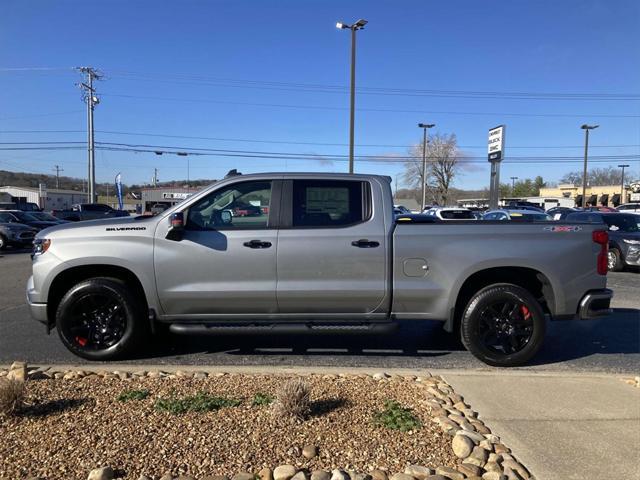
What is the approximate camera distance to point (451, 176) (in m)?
93.7

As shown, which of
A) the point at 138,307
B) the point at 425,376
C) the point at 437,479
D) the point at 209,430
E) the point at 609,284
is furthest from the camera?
the point at 609,284

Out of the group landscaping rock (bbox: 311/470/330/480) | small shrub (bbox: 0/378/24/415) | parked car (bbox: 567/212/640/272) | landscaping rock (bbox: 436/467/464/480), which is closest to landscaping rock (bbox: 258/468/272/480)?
landscaping rock (bbox: 311/470/330/480)

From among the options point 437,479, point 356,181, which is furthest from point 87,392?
point 356,181

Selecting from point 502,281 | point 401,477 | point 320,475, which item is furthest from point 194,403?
point 502,281

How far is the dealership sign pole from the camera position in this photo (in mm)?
29873

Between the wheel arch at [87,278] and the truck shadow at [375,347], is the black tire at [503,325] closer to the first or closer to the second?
the truck shadow at [375,347]

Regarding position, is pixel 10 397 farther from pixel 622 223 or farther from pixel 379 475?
pixel 622 223

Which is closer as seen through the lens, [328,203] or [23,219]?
[328,203]

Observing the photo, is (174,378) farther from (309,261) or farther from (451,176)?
(451,176)

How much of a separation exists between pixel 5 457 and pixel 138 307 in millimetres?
2176

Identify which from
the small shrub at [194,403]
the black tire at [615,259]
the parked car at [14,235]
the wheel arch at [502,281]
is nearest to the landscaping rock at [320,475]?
the small shrub at [194,403]

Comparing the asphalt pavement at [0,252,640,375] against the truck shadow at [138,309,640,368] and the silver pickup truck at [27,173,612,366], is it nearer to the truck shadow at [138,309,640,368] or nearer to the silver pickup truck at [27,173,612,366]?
the truck shadow at [138,309,640,368]

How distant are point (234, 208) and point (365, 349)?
218 centimetres

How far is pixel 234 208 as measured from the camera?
5.11 m
